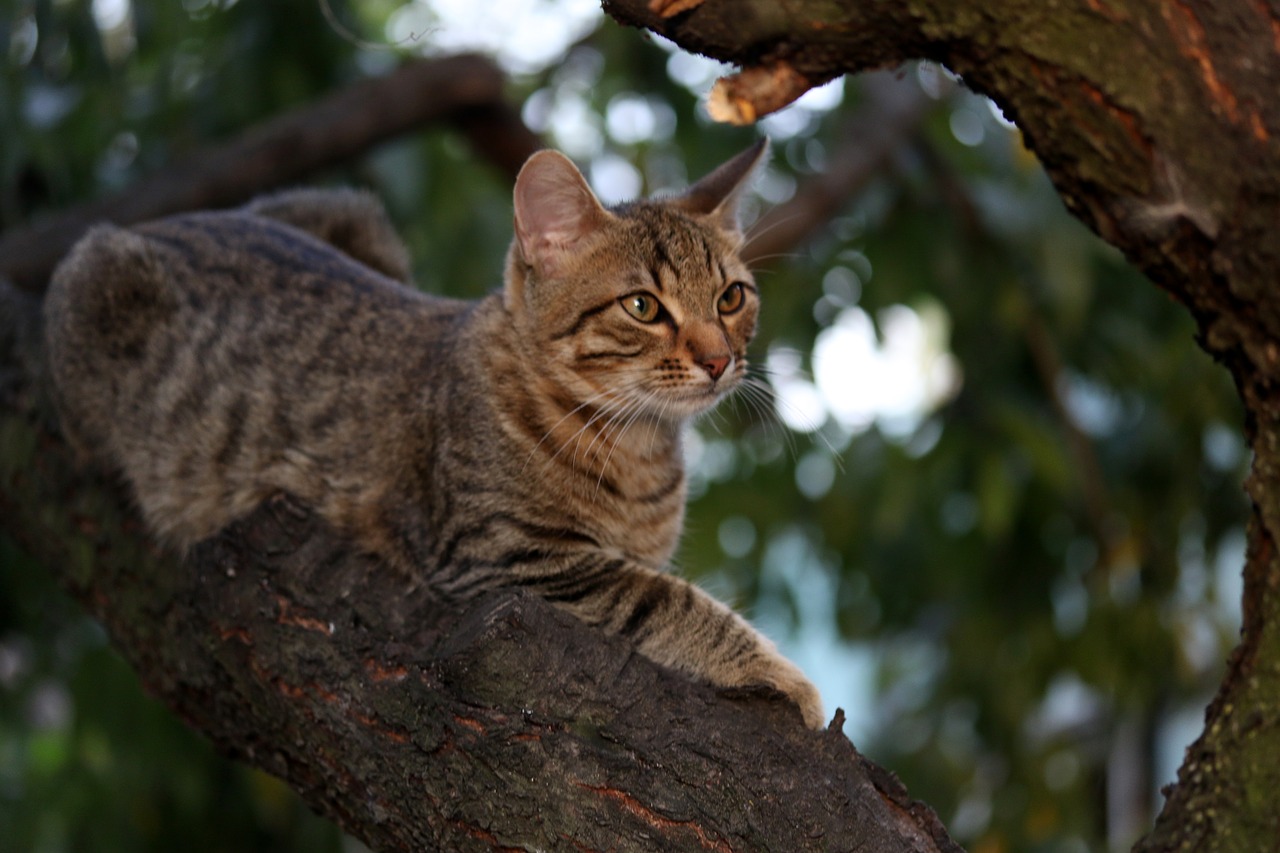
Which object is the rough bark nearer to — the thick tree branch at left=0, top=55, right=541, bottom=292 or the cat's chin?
the cat's chin

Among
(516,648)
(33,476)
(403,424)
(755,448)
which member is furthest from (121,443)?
(755,448)

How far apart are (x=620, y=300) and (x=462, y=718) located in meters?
1.19

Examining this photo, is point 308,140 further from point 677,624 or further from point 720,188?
point 677,624

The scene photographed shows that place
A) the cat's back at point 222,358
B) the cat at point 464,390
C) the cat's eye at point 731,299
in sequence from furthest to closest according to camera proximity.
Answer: the cat's back at point 222,358 → the cat's eye at point 731,299 → the cat at point 464,390

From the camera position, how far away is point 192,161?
179 inches

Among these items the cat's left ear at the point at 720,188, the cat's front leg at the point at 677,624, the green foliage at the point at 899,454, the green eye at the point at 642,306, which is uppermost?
the cat's left ear at the point at 720,188

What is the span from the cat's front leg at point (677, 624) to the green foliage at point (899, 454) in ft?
5.03

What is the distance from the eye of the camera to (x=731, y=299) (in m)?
3.21

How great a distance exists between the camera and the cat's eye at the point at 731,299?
3178mm

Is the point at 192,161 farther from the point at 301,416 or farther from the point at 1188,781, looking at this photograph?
the point at 1188,781

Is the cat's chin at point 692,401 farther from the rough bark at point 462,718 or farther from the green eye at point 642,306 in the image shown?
the rough bark at point 462,718

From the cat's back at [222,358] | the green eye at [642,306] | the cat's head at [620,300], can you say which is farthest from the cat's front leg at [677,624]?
the cat's back at [222,358]

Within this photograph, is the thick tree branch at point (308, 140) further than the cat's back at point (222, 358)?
Yes

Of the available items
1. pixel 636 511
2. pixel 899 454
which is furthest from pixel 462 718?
pixel 899 454
